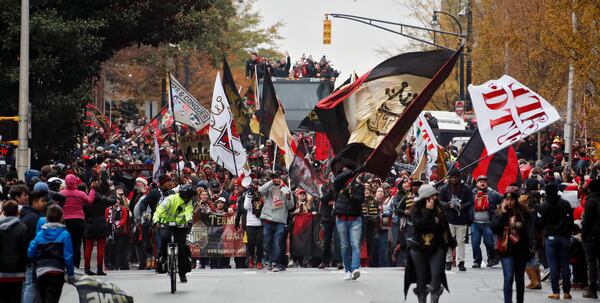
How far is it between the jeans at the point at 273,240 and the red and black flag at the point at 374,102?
2671mm

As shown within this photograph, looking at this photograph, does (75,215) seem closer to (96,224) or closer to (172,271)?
(96,224)

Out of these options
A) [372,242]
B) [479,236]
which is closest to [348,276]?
[479,236]

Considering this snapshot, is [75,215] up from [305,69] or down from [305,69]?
down

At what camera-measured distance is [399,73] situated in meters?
21.1

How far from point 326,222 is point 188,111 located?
8992 millimetres

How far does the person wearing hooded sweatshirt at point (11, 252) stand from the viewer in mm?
15156

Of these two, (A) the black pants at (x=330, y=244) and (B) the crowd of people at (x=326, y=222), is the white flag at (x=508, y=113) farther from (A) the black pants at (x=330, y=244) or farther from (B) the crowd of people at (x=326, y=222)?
(A) the black pants at (x=330, y=244)

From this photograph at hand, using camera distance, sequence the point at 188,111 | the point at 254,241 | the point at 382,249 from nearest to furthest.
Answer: the point at 254,241 → the point at 382,249 → the point at 188,111

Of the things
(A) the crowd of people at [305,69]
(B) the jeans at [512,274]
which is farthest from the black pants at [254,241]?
(A) the crowd of people at [305,69]

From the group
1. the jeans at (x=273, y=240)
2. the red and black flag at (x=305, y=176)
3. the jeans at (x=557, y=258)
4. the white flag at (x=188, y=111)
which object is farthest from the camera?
the white flag at (x=188, y=111)

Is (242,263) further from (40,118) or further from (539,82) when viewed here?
(539,82)

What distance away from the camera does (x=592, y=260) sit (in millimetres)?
18344

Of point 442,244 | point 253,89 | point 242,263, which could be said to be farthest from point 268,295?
point 253,89

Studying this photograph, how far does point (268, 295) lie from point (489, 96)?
506cm
